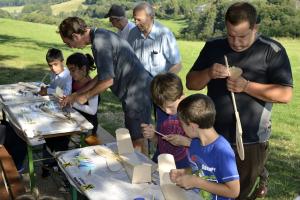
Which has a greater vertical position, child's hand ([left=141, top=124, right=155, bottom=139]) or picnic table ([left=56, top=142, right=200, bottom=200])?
child's hand ([left=141, top=124, right=155, bottom=139])

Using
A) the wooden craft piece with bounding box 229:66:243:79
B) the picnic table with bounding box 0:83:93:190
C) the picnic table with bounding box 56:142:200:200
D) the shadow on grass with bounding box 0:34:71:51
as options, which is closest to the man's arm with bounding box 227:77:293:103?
the wooden craft piece with bounding box 229:66:243:79

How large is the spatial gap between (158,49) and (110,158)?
6.75ft

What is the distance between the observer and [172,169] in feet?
7.25

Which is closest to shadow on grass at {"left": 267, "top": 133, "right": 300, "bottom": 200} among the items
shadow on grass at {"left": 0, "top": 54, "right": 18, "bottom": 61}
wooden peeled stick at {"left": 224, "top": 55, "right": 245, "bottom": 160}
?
wooden peeled stick at {"left": 224, "top": 55, "right": 245, "bottom": 160}

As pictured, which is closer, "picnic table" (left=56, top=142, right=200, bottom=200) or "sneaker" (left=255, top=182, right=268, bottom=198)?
"picnic table" (left=56, top=142, right=200, bottom=200)

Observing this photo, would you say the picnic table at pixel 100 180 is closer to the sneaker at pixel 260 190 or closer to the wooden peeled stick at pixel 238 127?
the wooden peeled stick at pixel 238 127

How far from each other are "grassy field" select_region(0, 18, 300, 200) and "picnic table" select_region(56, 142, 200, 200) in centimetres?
215

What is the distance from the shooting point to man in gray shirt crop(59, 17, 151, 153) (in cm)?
346

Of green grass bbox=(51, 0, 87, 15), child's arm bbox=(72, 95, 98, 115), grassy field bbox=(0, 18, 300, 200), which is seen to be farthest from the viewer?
green grass bbox=(51, 0, 87, 15)

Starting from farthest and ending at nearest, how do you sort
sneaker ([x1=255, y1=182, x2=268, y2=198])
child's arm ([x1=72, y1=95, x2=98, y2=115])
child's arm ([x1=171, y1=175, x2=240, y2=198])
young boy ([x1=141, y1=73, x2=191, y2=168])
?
1. child's arm ([x1=72, y1=95, x2=98, y2=115])
2. sneaker ([x1=255, y1=182, x2=268, y2=198])
3. young boy ([x1=141, y1=73, x2=191, y2=168])
4. child's arm ([x1=171, y1=175, x2=240, y2=198])

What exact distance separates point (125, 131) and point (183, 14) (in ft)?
162

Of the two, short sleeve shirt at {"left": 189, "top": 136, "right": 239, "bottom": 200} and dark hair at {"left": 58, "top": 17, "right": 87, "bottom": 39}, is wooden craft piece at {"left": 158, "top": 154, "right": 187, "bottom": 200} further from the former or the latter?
dark hair at {"left": 58, "top": 17, "right": 87, "bottom": 39}

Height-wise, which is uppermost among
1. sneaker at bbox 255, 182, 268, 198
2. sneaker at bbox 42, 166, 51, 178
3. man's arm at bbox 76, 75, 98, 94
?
man's arm at bbox 76, 75, 98, 94

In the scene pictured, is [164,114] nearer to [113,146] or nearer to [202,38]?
[113,146]
